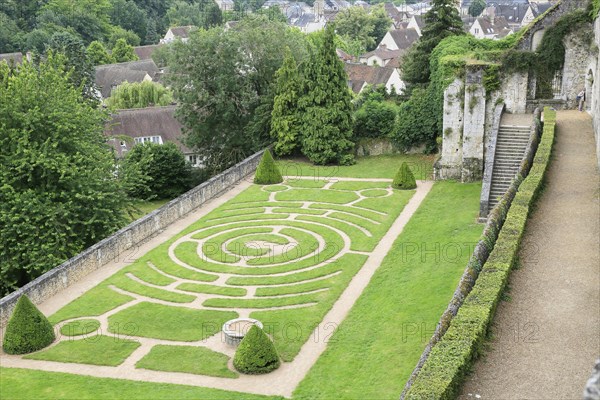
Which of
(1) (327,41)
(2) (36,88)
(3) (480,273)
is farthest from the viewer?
(1) (327,41)

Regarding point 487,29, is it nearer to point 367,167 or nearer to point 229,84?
point 229,84

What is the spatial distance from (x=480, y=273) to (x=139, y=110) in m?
50.4

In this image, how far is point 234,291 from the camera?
2894cm

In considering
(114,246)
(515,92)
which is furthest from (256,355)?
(515,92)

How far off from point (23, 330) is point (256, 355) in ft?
28.3

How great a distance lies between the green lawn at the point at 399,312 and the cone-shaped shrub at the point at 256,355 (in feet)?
4.66

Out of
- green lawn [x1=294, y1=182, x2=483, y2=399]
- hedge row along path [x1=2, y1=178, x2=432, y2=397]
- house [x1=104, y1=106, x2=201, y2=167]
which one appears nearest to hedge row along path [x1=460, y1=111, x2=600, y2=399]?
green lawn [x1=294, y1=182, x2=483, y2=399]

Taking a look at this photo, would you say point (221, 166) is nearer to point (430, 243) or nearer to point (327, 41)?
point (327, 41)

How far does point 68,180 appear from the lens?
110 ft

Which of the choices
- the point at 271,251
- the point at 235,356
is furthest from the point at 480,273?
the point at 271,251

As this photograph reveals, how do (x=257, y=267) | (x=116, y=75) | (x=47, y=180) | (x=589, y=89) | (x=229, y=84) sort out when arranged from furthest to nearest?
(x=116, y=75) → (x=229, y=84) → (x=589, y=89) → (x=47, y=180) → (x=257, y=267)

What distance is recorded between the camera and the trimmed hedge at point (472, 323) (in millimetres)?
14156

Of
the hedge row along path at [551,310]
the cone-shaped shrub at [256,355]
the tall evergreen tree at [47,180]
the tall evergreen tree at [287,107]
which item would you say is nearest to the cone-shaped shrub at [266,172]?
the tall evergreen tree at [287,107]

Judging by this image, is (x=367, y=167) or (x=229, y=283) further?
(x=367, y=167)
